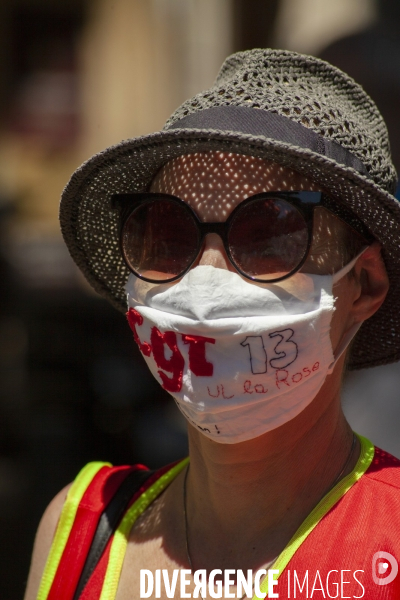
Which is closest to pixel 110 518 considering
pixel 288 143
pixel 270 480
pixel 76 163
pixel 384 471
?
pixel 270 480

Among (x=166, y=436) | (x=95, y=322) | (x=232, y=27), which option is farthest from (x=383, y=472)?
(x=232, y=27)

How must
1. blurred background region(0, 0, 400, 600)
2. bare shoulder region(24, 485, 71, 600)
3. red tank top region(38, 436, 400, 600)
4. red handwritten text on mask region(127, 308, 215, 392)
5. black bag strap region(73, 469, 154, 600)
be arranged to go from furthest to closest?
1. blurred background region(0, 0, 400, 600)
2. bare shoulder region(24, 485, 71, 600)
3. black bag strap region(73, 469, 154, 600)
4. red handwritten text on mask region(127, 308, 215, 392)
5. red tank top region(38, 436, 400, 600)

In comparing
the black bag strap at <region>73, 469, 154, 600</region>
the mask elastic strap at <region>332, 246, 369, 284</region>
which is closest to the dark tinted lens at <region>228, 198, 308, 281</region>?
the mask elastic strap at <region>332, 246, 369, 284</region>

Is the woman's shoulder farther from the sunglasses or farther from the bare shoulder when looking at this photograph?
the bare shoulder

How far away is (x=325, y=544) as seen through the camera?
4.87ft

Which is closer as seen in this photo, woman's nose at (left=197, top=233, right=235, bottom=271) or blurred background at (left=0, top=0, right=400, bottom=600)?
woman's nose at (left=197, top=233, right=235, bottom=271)

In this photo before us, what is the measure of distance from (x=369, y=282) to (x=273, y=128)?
0.50 metres

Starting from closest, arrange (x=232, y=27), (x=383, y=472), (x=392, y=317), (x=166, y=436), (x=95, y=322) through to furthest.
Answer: (x=383, y=472)
(x=392, y=317)
(x=166, y=436)
(x=95, y=322)
(x=232, y=27)

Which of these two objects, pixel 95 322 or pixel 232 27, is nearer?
pixel 95 322

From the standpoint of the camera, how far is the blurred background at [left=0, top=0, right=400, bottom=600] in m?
3.90

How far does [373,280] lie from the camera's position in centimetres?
172

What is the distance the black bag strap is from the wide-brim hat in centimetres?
81

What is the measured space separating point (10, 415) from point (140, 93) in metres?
3.19

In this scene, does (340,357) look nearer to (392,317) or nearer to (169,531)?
(392,317)
